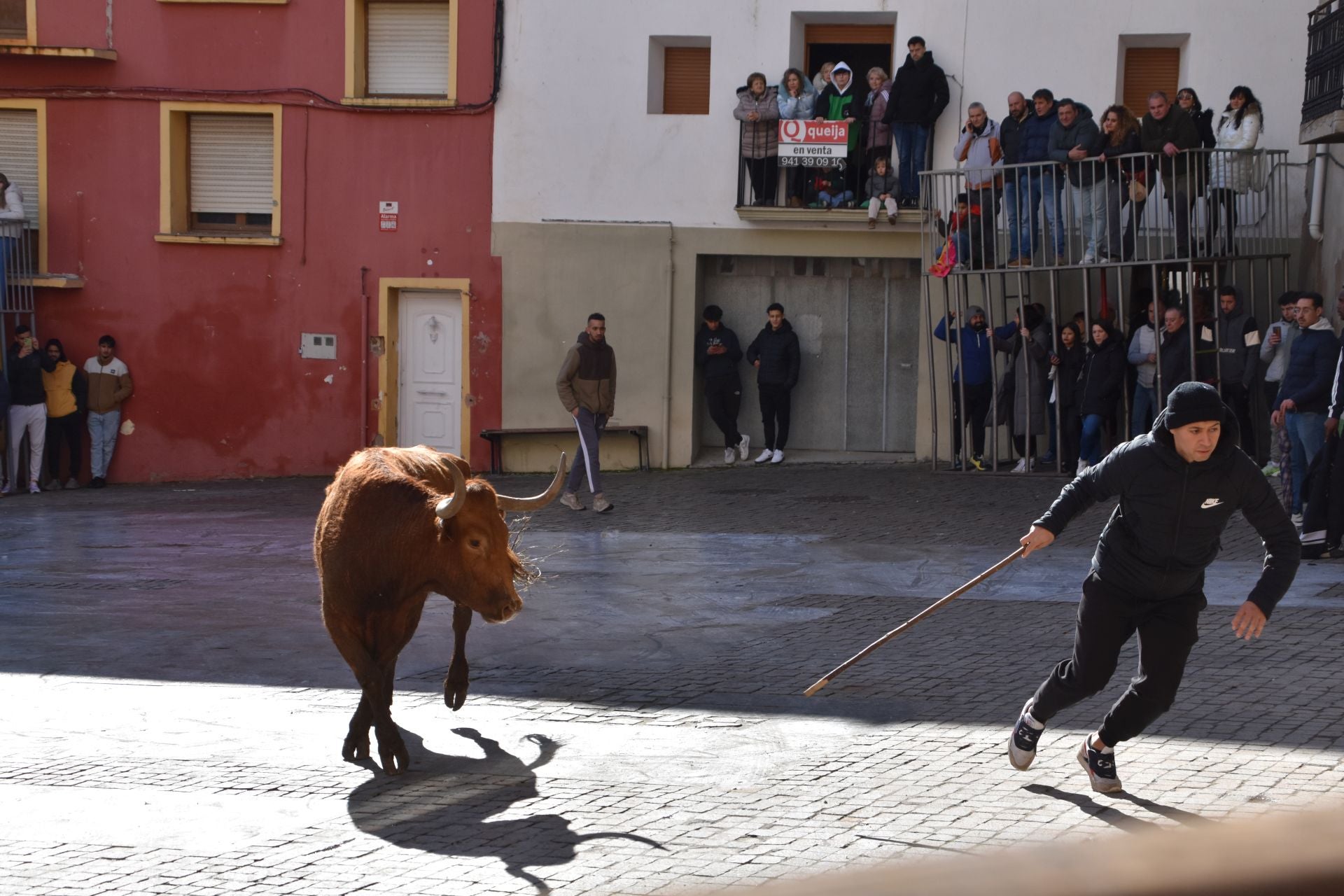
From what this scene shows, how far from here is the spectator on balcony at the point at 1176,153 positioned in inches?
654

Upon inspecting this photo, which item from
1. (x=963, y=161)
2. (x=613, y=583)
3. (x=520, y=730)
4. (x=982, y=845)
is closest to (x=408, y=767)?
(x=520, y=730)

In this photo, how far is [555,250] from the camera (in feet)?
66.4

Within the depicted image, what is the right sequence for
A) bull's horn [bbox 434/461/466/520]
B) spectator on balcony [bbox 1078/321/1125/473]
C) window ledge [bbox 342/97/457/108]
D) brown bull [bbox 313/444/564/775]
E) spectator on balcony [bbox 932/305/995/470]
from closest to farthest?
1. bull's horn [bbox 434/461/466/520]
2. brown bull [bbox 313/444/564/775]
3. spectator on balcony [bbox 1078/321/1125/473]
4. spectator on balcony [bbox 932/305/995/470]
5. window ledge [bbox 342/97/457/108]

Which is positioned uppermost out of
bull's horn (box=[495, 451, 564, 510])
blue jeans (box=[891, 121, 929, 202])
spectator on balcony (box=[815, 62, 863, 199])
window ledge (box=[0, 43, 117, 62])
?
window ledge (box=[0, 43, 117, 62])

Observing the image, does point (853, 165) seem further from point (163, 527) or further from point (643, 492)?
point (163, 527)

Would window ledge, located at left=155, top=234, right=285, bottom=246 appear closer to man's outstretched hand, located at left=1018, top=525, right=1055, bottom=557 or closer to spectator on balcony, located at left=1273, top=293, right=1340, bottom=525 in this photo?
spectator on balcony, located at left=1273, top=293, right=1340, bottom=525

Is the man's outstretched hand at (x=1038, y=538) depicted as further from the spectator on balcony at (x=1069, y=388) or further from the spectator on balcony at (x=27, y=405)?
the spectator on balcony at (x=27, y=405)

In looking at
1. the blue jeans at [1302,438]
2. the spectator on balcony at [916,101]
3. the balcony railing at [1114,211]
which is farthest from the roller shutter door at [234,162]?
the blue jeans at [1302,438]

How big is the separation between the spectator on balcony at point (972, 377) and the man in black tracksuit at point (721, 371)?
8.75ft

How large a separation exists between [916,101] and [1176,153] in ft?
11.1

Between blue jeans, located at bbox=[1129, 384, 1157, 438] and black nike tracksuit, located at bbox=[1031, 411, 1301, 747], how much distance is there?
10.9 metres

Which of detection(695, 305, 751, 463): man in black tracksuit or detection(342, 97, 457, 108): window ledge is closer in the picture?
detection(695, 305, 751, 463): man in black tracksuit

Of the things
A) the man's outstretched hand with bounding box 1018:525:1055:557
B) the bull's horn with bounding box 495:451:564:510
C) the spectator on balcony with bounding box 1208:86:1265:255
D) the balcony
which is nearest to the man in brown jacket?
the spectator on balcony with bounding box 1208:86:1265:255

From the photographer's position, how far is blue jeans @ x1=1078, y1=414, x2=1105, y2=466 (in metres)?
17.0
